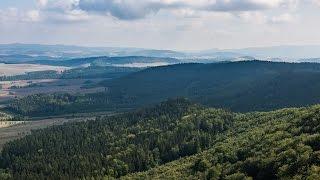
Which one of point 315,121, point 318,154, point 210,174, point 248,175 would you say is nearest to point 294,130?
point 315,121

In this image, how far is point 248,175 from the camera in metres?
108

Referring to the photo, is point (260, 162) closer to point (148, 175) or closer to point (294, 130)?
point (294, 130)

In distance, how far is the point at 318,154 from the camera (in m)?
92.4

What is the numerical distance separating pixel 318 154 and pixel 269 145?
3959 centimetres

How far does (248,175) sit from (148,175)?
79955 millimetres

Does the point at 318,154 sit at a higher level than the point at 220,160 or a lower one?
higher

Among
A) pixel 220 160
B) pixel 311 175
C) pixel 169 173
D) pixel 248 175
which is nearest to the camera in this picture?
pixel 311 175

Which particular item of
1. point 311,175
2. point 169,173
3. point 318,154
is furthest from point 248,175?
point 169,173

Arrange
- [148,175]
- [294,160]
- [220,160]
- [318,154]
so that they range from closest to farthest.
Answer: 1. [318,154]
2. [294,160]
3. [220,160]
4. [148,175]

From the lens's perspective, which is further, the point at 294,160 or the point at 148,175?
the point at 148,175

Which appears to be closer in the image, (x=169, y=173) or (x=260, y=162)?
(x=260, y=162)

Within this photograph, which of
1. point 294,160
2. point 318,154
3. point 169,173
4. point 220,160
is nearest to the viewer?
point 318,154

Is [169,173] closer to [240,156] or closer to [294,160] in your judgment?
[240,156]

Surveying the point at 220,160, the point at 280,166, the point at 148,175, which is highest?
the point at 280,166
